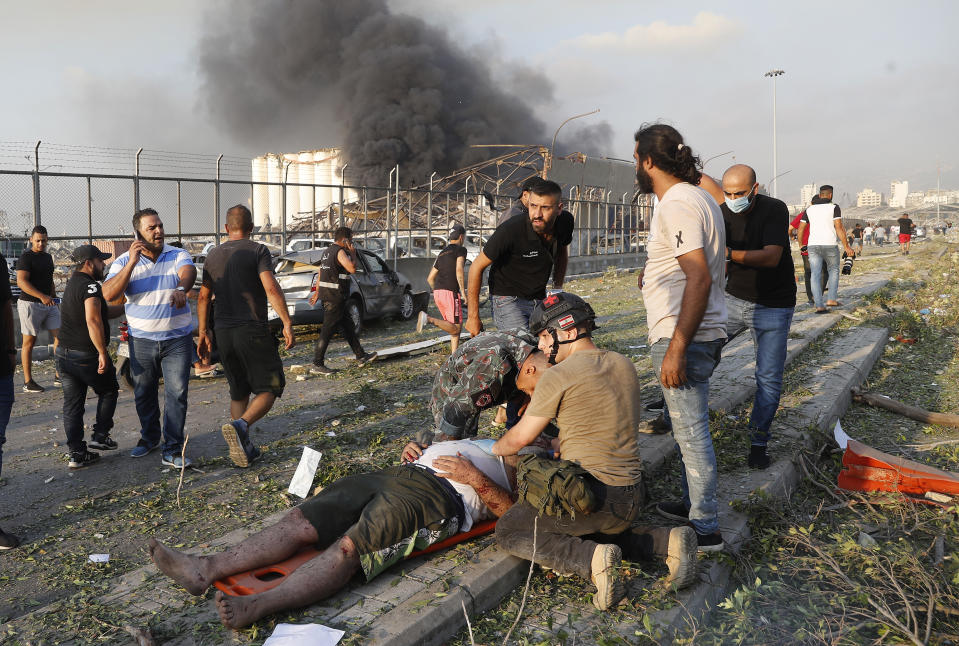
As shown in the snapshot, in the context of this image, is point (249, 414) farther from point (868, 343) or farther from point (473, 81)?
point (473, 81)

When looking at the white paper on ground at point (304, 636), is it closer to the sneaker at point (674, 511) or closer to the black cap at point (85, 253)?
the sneaker at point (674, 511)

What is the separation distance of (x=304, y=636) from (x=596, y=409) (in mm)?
1573

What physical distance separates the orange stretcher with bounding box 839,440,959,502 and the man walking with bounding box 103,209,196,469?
4640 millimetres

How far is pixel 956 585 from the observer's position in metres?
3.19

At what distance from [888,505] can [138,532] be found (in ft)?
14.7

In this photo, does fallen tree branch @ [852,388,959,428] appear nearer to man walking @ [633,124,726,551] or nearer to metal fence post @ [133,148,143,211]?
man walking @ [633,124,726,551]

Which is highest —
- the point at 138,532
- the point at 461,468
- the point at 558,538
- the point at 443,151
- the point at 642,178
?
the point at 443,151

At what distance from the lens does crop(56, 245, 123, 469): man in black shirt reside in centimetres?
547

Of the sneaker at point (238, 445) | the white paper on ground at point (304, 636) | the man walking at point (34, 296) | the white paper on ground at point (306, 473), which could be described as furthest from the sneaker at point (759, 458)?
the man walking at point (34, 296)

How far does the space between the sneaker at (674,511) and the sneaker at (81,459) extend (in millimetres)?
4374

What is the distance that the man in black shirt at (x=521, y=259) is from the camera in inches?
203

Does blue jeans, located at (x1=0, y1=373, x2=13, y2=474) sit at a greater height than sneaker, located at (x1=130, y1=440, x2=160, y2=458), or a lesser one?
greater

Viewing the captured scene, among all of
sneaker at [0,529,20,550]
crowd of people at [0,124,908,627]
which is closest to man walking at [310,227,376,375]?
crowd of people at [0,124,908,627]

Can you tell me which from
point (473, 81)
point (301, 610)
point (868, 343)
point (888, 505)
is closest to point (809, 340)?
point (868, 343)
